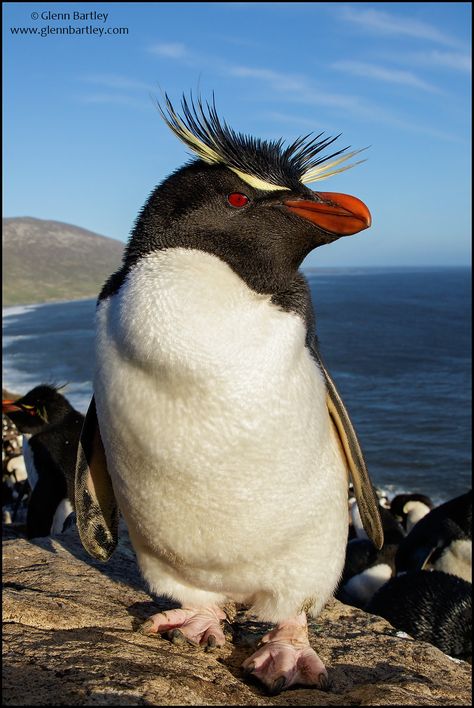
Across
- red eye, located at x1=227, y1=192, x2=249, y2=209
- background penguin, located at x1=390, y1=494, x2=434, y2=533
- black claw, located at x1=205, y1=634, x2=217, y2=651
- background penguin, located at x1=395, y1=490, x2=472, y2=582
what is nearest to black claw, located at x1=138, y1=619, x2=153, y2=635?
black claw, located at x1=205, y1=634, x2=217, y2=651

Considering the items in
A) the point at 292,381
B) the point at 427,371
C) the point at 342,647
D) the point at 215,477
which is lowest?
the point at 427,371

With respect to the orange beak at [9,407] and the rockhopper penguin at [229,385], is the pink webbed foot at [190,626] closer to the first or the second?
the rockhopper penguin at [229,385]

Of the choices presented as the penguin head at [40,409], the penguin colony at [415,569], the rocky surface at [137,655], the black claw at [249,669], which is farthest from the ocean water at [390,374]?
the penguin colony at [415,569]

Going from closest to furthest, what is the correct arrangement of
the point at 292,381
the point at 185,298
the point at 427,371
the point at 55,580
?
the point at 185,298, the point at 292,381, the point at 55,580, the point at 427,371

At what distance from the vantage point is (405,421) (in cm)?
2855

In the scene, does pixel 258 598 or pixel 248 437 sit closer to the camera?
pixel 248 437

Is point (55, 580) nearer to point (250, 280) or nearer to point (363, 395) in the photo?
point (250, 280)

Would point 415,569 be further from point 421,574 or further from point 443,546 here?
point 443,546

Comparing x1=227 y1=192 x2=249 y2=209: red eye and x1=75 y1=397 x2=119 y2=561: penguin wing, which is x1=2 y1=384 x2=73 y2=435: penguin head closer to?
x1=75 y1=397 x2=119 y2=561: penguin wing

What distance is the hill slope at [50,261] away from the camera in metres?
115

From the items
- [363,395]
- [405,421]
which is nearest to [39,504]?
[405,421]

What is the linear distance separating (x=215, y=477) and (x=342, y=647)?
1.19 m

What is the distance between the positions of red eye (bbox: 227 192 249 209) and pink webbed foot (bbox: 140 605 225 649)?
5.59 feet

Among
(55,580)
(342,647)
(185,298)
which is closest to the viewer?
(185,298)
